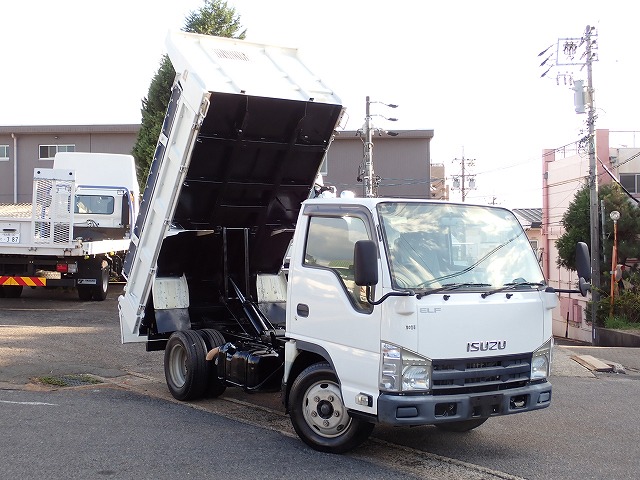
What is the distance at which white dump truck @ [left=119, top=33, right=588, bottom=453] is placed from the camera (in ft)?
20.0

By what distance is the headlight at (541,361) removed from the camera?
6629mm

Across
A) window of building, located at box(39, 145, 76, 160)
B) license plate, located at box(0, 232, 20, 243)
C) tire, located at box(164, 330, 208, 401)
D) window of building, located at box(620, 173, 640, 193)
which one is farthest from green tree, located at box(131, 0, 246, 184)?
window of building, located at box(620, 173, 640, 193)

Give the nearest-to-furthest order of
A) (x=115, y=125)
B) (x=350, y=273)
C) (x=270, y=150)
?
(x=350, y=273) → (x=270, y=150) → (x=115, y=125)

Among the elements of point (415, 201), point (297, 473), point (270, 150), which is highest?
point (270, 150)

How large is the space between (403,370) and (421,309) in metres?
0.49

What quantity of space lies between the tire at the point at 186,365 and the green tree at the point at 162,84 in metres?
15.8

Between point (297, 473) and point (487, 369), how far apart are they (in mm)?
1728

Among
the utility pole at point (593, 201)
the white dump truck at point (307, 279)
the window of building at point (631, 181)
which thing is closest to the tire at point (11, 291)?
the white dump truck at point (307, 279)

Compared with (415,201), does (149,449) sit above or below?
below

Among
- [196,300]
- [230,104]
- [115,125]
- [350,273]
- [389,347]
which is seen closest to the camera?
[389,347]

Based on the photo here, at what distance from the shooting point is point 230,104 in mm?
8102

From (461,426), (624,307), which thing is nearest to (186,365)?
(461,426)

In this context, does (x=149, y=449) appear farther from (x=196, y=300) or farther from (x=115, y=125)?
(x=115, y=125)

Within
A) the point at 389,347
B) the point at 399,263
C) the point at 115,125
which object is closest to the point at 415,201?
the point at 399,263
